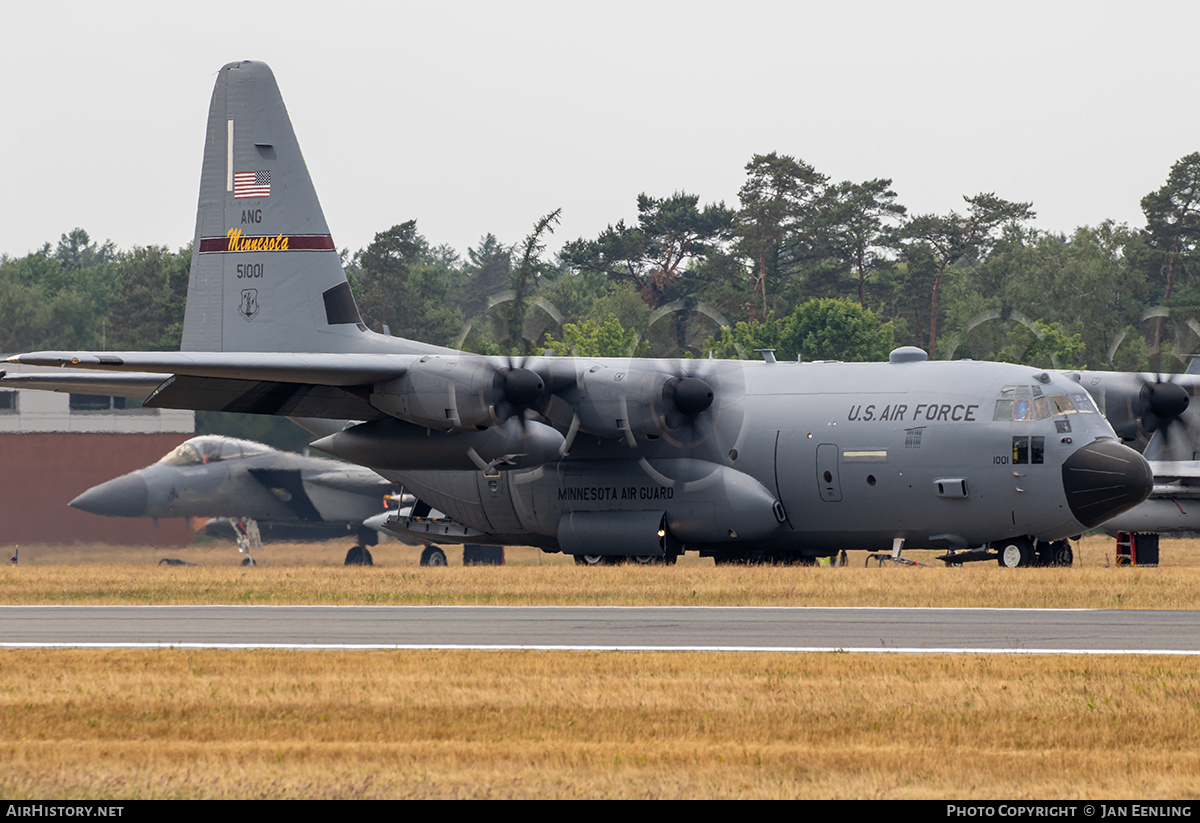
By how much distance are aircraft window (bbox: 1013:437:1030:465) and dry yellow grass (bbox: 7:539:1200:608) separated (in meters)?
1.84

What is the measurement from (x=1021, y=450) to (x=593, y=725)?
15794 mm

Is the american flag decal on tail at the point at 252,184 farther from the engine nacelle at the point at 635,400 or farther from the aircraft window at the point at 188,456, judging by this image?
the aircraft window at the point at 188,456

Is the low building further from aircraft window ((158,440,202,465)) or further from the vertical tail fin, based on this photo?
the vertical tail fin

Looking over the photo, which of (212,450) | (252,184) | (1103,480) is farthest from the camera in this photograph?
(212,450)

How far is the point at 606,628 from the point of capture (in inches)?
660

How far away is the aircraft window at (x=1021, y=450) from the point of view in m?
24.8

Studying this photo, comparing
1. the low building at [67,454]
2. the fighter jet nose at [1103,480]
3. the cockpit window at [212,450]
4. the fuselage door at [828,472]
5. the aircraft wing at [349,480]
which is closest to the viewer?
the fighter jet nose at [1103,480]

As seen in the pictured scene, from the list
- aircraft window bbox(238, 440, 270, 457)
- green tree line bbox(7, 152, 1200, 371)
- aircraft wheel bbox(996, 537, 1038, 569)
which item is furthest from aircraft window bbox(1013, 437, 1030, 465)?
green tree line bbox(7, 152, 1200, 371)

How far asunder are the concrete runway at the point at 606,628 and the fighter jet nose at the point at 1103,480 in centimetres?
575

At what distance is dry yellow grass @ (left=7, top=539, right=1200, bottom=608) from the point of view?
20.3 metres

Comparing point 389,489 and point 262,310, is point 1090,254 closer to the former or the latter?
point 389,489

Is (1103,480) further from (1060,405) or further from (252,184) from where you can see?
(252,184)

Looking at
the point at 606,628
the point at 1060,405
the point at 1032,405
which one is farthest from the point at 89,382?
the point at 1060,405

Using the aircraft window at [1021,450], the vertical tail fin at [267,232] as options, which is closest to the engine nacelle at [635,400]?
the aircraft window at [1021,450]
